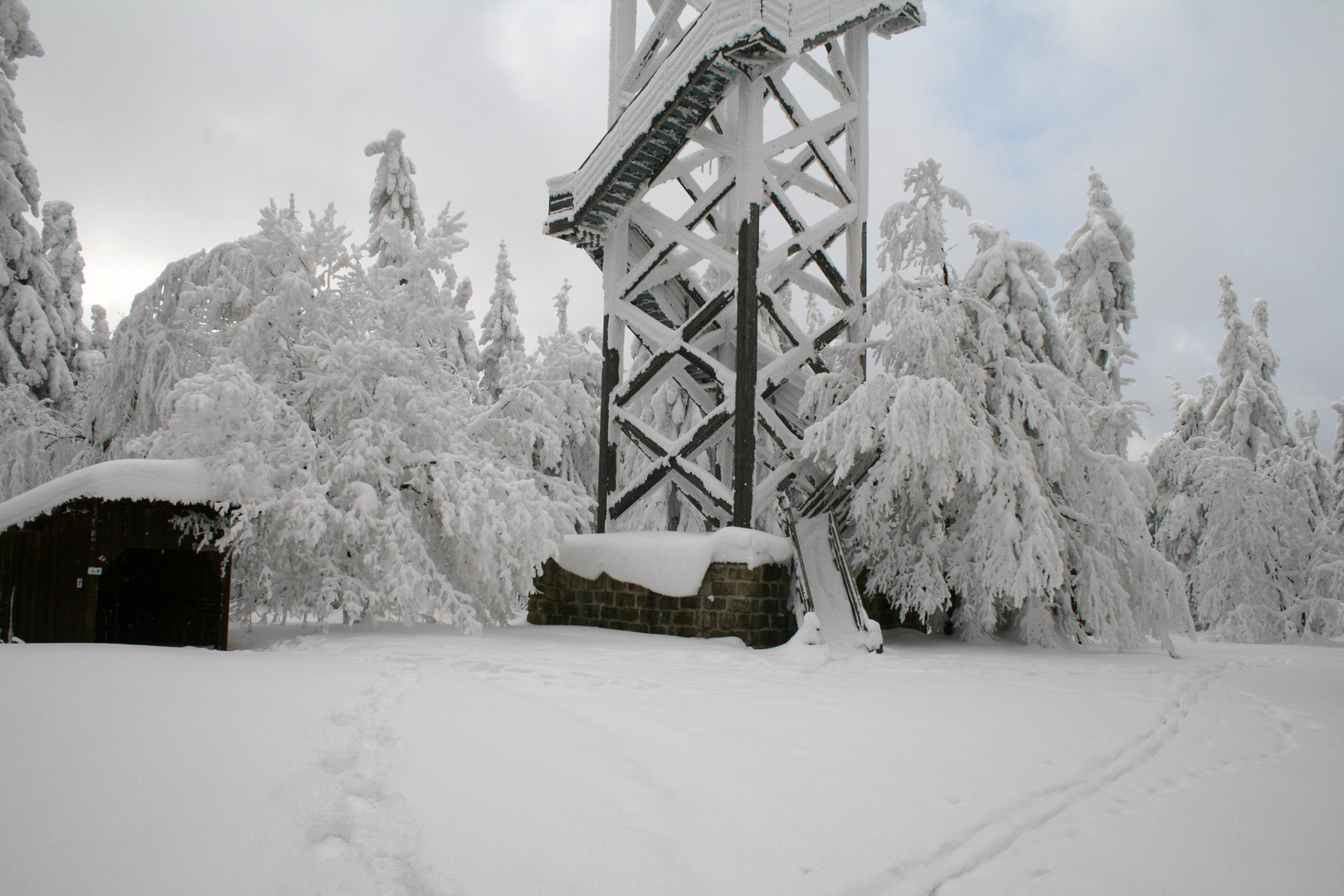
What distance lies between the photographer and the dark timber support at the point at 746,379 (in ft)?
37.4

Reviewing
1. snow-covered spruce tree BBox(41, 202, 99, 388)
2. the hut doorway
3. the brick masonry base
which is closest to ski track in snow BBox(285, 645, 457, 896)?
the hut doorway

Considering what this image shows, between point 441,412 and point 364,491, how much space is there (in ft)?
4.54

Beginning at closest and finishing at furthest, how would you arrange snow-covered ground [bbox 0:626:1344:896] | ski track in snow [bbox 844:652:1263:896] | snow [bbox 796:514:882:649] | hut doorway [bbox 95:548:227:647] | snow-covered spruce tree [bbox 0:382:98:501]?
snow-covered ground [bbox 0:626:1344:896]
ski track in snow [bbox 844:652:1263:896]
hut doorway [bbox 95:548:227:647]
snow [bbox 796:514:882:649]
snow-covered spruce tree [bbox 0:382:98:501]

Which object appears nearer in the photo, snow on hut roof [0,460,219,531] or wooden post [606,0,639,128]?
snow on hut roof [0,460,219,531]

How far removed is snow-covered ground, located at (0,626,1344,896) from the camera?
259 centimetres

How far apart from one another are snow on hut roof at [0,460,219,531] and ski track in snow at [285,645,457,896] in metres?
4.93

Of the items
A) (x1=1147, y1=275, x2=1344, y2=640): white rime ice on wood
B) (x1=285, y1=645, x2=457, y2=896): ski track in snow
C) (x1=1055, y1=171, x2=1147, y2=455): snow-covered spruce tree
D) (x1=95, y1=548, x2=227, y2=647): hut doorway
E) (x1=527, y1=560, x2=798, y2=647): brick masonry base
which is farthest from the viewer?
(x1=1055, y1=171, x2=1147, y2=455): snow-covered spruce tree

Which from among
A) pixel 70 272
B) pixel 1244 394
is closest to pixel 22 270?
pixel 70 272

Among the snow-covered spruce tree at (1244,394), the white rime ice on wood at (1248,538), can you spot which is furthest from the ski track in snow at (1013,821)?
the snow-covered spruce tree at (1244,394)

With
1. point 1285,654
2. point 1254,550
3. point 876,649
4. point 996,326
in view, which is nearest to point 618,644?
point 876,649

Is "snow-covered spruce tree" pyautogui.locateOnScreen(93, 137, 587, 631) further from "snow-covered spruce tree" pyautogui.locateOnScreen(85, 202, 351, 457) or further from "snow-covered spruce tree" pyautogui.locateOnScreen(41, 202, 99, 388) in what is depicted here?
"snow-covered spruce tree" pyautogui.locateOnScreen(41, 202, 99, 388)

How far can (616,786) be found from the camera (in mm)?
3447

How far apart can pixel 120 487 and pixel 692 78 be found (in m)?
9.06

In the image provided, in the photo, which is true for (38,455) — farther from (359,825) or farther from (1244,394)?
(1244,394)
